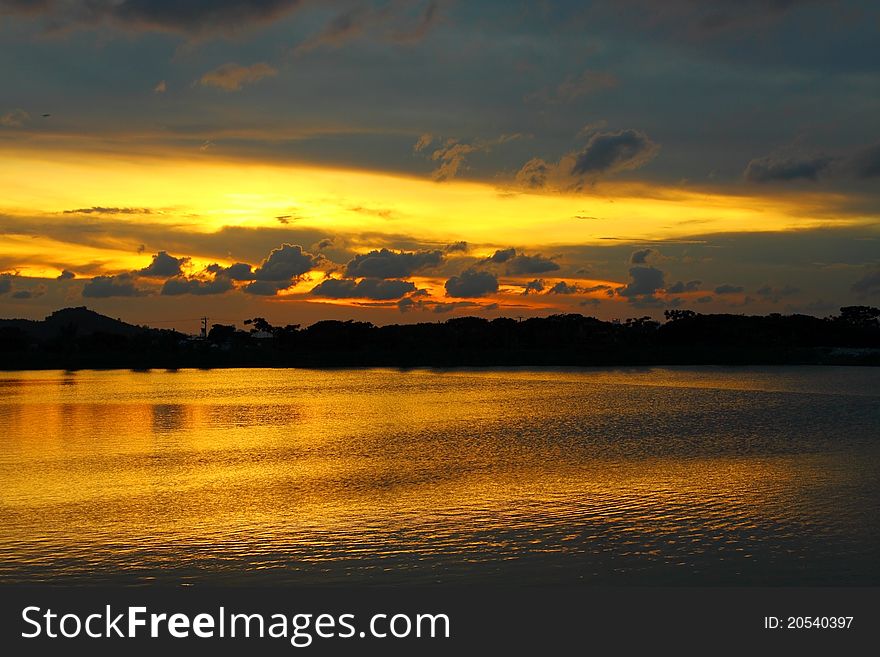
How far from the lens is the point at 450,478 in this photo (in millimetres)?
21391

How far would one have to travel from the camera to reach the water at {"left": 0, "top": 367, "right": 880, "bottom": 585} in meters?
13.1

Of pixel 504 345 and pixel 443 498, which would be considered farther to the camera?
pixel 504 345

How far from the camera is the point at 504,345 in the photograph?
126438 millimetres

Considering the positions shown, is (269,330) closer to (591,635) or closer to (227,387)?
(227,387)

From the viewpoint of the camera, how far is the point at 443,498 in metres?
18.6

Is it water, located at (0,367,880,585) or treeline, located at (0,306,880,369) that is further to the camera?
treeline, located at (0,306,880,369)

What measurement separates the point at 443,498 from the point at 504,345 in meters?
108

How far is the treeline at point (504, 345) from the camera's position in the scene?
364 feet

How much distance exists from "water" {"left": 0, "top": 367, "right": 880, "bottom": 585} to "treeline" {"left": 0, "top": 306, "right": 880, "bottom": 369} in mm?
74181

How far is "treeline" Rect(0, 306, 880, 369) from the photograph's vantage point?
110875 mm

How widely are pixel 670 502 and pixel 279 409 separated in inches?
1144

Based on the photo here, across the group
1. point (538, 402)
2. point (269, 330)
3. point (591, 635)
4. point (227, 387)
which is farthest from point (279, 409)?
point (269, 330)

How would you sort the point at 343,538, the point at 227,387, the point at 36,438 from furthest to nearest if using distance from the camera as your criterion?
the point at 227,387, the point at 36,438, the point at 343,538

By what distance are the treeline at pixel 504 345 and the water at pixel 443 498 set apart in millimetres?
74181
